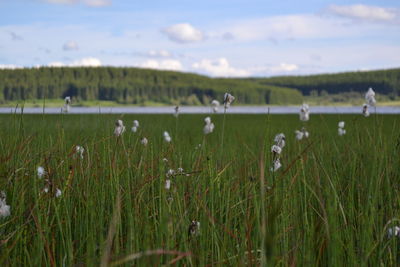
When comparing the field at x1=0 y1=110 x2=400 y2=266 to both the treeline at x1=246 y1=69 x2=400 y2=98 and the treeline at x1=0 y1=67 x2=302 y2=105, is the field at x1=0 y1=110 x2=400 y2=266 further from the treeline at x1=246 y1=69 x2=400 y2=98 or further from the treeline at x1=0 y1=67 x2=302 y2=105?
the treeline at x1=246 y1=69 x2=400 y2=98

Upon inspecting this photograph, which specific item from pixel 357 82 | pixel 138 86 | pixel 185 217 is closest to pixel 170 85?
pixel 138 86

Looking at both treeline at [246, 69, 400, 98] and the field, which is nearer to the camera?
the field

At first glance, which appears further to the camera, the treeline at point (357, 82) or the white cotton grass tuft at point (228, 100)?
the treeline at point (357, 82)

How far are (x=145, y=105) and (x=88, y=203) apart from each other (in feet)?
441

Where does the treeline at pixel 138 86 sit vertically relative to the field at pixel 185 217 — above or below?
above

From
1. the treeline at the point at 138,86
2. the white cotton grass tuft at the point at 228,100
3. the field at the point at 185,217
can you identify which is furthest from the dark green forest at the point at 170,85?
the white cotton grass tuft at the point at 228,100

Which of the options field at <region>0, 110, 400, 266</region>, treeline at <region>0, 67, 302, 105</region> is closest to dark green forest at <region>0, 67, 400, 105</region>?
treeline at <region>0, 67, 302, 105</region>

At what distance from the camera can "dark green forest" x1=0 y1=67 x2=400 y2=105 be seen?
125062mm

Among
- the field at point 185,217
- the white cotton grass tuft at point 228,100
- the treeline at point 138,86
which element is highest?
the treeline at point 138,86

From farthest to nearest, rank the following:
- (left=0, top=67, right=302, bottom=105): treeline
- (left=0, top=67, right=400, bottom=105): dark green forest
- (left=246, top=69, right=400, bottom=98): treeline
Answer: (left=246, top=69, right=400, bottom=98): treeline, (left=0, top=67, right=400, bottom=105): dark green forest, (left=0, top=67, right=302, bottom=105): treeline

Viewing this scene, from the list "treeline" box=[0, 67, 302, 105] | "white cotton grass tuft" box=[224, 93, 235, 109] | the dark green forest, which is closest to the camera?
"white cotton grass tuft" box=[224, 93, 235, 109]

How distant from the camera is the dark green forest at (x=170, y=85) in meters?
125

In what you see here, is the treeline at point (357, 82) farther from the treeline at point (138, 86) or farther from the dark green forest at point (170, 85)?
the treeline at point (138, 86)

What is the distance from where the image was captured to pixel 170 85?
13525cm
